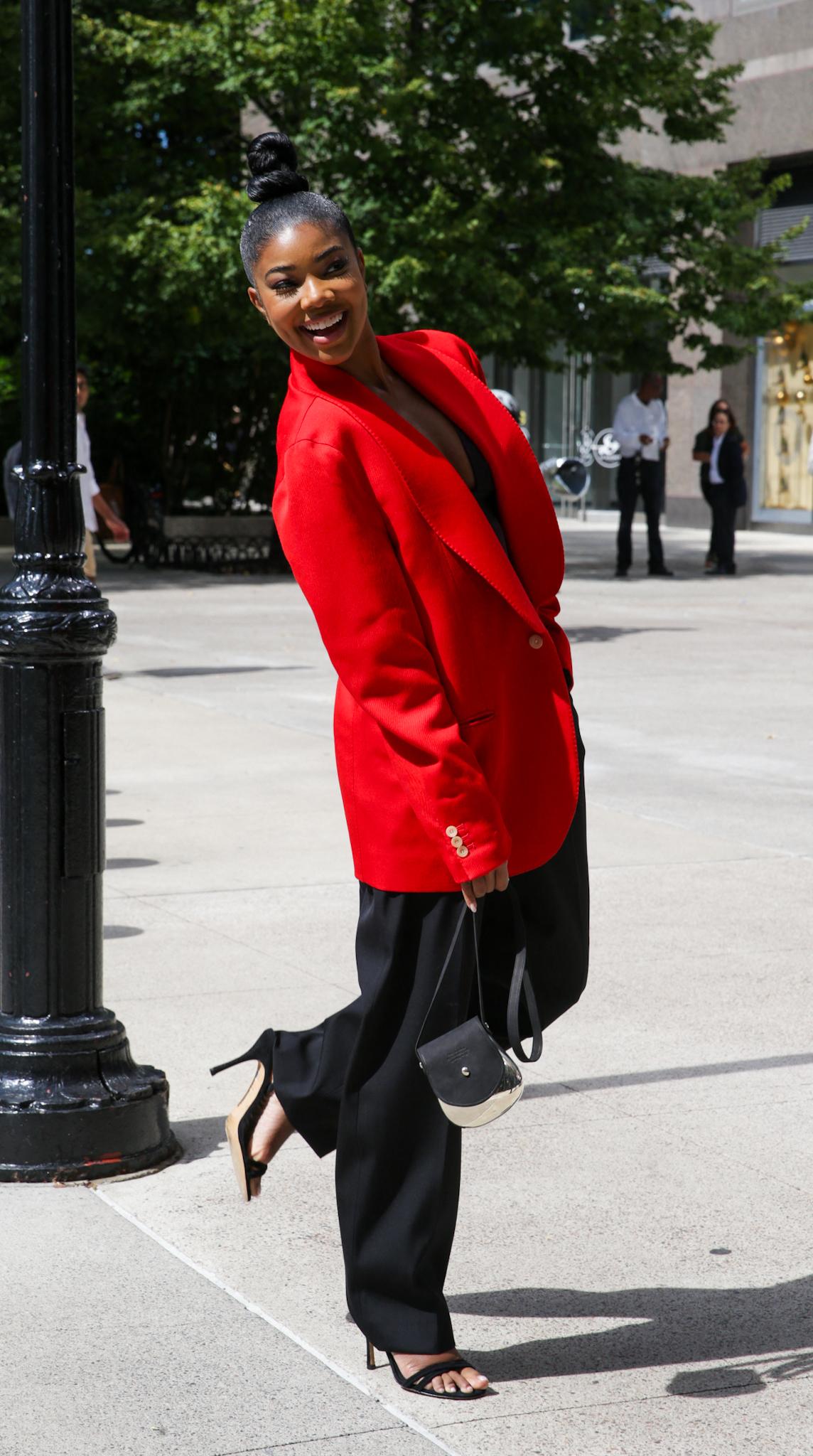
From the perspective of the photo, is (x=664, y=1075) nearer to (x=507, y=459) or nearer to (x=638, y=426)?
(x=507, y=459)

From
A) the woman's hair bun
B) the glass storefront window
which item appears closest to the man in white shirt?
the glass storefront window

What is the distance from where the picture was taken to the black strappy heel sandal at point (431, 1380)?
307 centimetres

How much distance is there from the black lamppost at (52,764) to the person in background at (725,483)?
59.3 feet

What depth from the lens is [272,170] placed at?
3.13 m

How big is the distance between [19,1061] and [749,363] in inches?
1155

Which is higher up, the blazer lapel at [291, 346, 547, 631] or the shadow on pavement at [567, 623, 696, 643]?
the blazer lapel at [291, 346, 547, 631]

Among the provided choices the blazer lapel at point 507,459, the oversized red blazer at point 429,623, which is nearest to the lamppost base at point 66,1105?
the oversized red blazer at point 429,623

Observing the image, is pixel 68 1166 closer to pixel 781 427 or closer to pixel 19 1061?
pixel 19 1061

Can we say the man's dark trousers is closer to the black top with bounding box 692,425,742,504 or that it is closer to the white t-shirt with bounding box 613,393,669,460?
the white t-shirt with bounding box 613,393,669,460

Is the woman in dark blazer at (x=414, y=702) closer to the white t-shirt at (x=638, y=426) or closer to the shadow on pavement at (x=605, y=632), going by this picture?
the shadow on pavement at (x=605, y=632)

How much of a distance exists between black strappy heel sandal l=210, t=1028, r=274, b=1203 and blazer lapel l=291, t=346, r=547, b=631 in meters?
0.95

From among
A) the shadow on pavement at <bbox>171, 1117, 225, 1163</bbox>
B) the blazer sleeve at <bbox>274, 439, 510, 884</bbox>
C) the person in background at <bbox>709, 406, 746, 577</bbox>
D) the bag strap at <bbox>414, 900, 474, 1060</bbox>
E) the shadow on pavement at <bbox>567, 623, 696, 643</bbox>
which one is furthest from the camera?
the person in background at <bbox>709, 406, 746, 577</bbox>

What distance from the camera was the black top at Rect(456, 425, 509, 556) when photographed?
10.2 ft

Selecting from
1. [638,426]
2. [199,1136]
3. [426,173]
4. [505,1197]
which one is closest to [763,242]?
[638,426]
